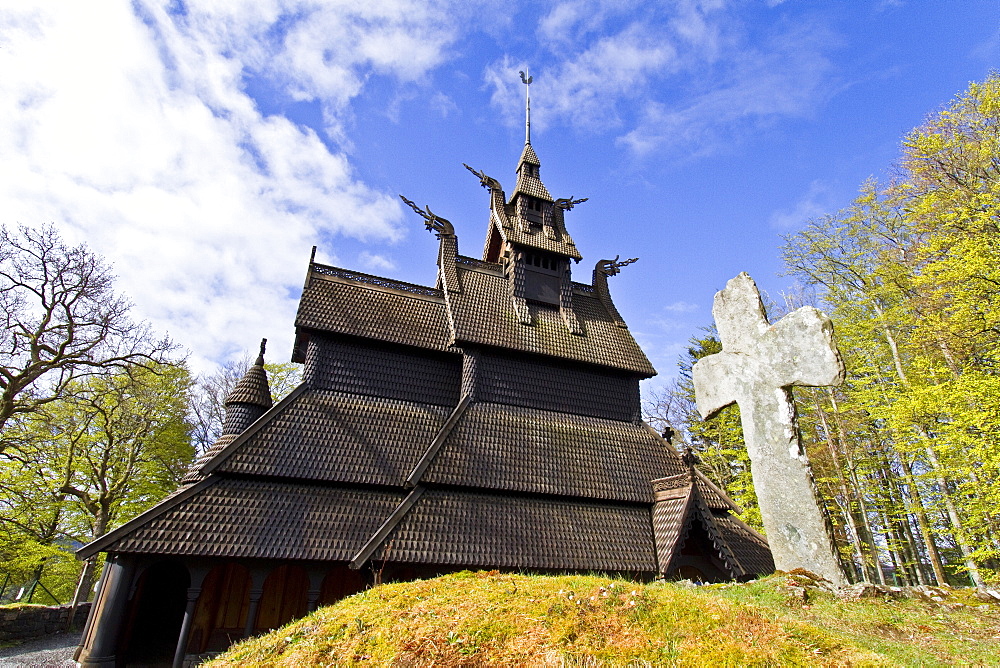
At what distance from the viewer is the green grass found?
193 inches

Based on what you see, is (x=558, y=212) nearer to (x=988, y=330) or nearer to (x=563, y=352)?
(x=563, y=352)

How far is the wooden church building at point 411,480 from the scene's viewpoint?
11789 mm

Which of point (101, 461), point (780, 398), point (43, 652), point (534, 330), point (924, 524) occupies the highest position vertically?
point (534, 330)

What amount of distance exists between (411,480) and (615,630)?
8.50m

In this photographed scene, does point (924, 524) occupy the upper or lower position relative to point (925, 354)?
lower

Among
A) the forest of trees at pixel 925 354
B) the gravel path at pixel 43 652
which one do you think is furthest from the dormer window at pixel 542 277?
the gravel path at pixel 43 652

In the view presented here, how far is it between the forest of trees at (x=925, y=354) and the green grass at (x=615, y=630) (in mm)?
8857

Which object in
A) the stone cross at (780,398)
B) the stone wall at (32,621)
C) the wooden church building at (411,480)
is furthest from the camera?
the stone wall at (32,621)

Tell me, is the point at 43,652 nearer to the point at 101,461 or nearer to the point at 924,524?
the point at 101,461

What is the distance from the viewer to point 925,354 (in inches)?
661

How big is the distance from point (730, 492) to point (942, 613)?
17243mm

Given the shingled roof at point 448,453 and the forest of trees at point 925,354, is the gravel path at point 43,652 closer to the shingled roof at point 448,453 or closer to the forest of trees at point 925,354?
the shingled roof at point 448,453

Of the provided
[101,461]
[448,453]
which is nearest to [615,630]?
[448,453]

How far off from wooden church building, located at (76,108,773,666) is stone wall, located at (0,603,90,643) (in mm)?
5541
